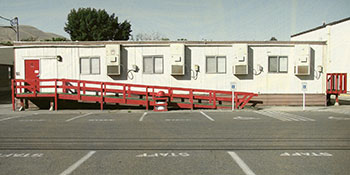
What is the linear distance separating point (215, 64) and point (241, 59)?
1590 mm

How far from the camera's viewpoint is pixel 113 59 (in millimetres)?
17938

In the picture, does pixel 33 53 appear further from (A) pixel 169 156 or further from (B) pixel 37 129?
(A) pixel 169 156

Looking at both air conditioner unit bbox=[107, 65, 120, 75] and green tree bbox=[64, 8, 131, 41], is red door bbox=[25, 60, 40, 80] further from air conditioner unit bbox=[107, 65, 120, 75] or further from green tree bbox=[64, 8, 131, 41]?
green tree bbox=[64, 8, 131, 41]

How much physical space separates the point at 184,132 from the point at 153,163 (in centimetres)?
359

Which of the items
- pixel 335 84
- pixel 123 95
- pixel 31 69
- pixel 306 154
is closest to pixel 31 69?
pixel 31 69

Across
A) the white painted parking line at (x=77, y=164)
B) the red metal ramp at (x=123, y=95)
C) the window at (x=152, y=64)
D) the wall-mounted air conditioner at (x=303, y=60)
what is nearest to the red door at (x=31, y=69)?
the red metal ramp at (x=123, y=95)

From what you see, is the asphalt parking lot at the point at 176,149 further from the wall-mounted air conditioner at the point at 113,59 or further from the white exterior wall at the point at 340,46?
the white exterior wall at the point at 340,46

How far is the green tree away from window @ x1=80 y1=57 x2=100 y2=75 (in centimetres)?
4412

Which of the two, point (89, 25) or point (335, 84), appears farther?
point (89, 25)

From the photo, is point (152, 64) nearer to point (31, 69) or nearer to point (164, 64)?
point (164, 64)

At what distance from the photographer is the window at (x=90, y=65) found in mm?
18484

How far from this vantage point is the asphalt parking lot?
541 cm

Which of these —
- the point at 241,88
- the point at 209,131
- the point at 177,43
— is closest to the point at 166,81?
the point at 177,43

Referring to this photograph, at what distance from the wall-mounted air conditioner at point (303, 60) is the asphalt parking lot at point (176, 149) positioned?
8.37 metres
